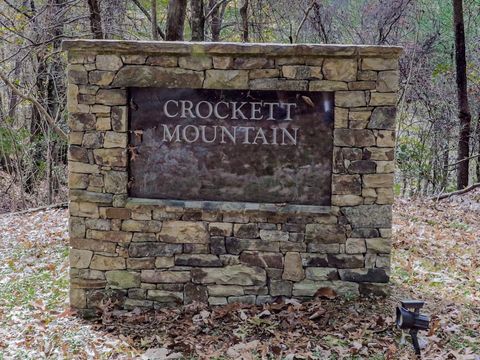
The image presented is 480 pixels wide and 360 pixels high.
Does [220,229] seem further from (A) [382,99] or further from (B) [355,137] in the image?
(A) [382,99]

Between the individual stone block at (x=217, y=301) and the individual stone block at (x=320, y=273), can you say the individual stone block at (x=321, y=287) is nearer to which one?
the individual stone block at (x=320, y=273)

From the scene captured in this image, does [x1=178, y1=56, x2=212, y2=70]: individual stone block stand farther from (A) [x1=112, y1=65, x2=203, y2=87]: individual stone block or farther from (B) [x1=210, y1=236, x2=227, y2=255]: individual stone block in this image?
(B) [x1=210, y1=236, x2=227, y2=255]: individual stone block

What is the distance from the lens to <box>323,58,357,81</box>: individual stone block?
4086 millimetres

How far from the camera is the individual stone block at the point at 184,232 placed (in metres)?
4.29

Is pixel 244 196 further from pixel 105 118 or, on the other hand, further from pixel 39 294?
pixel 39 294

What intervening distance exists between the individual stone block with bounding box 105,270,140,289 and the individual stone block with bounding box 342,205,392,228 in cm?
194

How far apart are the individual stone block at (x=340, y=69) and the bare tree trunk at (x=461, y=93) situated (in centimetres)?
712

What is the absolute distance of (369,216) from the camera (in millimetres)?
4246

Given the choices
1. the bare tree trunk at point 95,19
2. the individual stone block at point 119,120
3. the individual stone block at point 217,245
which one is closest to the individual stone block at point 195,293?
the individual stone block at point 217,245

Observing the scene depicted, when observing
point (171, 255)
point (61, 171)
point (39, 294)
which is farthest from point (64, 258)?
point (61, 171)

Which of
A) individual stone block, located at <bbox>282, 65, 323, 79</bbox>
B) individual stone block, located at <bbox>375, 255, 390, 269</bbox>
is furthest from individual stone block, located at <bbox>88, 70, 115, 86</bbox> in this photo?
individual stone block, located at <bbox>375, 255, 390, 269</bbox>

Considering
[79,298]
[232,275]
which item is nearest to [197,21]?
[232,275]

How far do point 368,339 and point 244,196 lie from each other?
1.54 metres

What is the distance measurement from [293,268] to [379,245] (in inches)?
30.6
